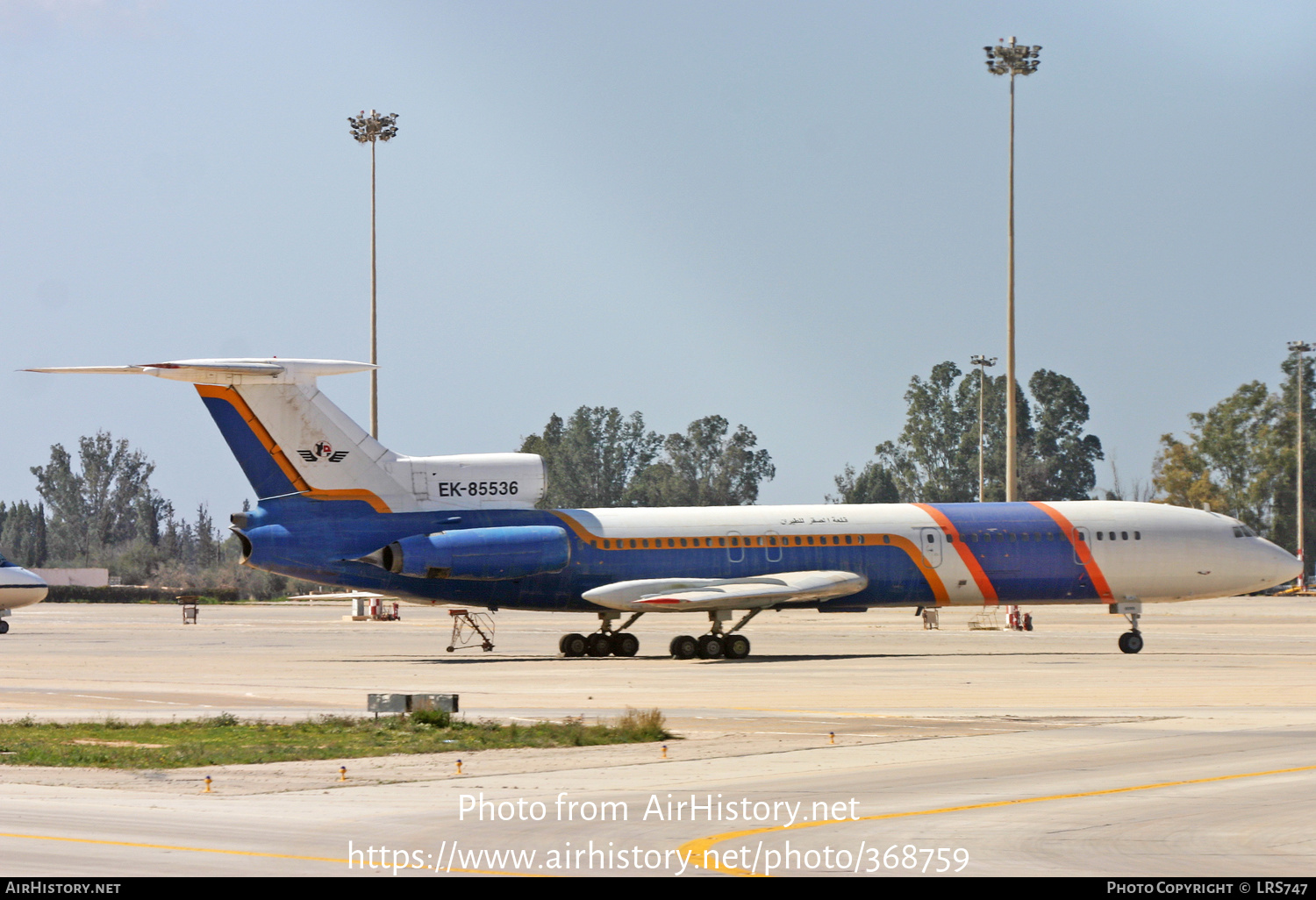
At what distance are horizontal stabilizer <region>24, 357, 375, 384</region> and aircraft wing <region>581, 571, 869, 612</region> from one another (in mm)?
7940

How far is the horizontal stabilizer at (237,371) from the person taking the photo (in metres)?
34.7

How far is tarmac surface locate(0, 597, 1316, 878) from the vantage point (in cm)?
1108

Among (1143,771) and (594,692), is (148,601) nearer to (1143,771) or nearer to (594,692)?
(594,692)

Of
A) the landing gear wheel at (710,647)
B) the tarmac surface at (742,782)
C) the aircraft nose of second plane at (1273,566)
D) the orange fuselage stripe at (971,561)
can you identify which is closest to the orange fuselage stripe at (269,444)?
the tarmac surface at (742,782)

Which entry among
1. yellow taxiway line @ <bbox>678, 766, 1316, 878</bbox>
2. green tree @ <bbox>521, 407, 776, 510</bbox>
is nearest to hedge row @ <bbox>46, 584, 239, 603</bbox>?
green tree @ <bbox>521, 407, 776, 510</bbox>

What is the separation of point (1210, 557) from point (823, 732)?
955 inches

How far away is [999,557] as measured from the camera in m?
39.4

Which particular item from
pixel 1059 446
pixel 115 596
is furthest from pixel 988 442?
pixel 115 596

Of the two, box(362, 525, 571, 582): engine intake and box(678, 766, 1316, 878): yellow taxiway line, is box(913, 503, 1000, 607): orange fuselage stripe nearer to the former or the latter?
box(362, 525, 571, 582): engine intake

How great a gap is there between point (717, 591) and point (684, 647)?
1511mm

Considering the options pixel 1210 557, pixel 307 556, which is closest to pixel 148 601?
pixel 307 556

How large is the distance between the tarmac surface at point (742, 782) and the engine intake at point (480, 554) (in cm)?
316

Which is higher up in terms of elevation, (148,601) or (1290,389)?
(1290,389)

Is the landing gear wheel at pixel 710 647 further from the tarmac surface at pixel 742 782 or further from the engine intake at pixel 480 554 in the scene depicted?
the engine intake at pixel 480 554
